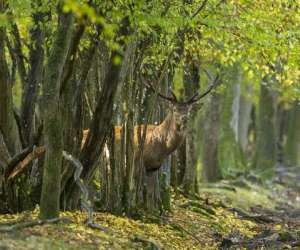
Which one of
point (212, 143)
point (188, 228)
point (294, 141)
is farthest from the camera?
point (294, 141)

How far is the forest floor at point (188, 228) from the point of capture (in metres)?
9.95

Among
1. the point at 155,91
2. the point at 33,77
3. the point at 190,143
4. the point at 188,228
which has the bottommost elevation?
the point at 188,228

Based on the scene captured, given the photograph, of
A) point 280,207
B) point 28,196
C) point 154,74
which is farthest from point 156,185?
point 280,207

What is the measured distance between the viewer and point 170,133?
15.1 m

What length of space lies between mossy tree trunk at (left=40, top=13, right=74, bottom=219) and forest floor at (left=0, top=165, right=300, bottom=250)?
42 centimetres

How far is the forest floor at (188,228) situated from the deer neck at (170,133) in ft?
5.04

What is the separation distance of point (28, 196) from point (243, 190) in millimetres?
13292

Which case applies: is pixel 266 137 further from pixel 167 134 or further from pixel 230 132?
pixel 167 134

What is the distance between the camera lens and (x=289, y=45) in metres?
12.4

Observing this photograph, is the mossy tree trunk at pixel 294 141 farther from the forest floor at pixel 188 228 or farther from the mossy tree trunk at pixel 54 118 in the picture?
the mossy tree trunk at pixel 54 118

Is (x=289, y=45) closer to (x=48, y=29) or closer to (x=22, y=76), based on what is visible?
(x=48, y=29)

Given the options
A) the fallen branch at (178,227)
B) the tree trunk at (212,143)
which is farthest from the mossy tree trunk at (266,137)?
the fallen branch at (178,227)

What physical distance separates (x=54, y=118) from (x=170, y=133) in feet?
17.8

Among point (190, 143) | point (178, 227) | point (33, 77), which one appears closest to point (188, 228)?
point (178, 227)
